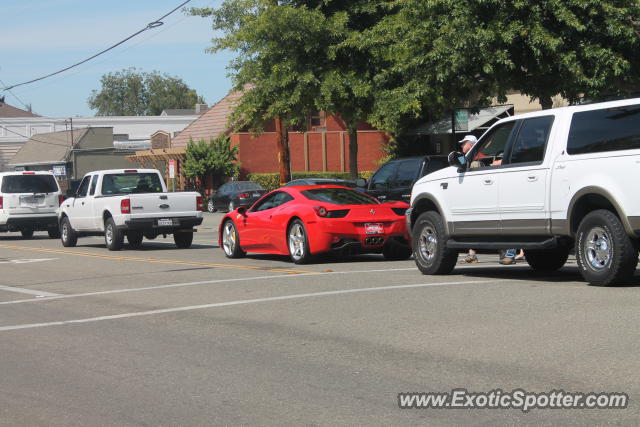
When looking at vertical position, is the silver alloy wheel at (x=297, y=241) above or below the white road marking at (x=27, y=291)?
above

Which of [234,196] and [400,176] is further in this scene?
[234,196]

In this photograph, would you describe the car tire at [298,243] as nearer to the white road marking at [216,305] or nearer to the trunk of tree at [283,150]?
the white road marking at [216,305]

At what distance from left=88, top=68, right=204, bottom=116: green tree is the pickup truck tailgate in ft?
416

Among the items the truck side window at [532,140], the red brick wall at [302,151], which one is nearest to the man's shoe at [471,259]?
the truck side window at [532,140]

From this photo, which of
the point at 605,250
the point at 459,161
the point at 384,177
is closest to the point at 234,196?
the point at 384,177

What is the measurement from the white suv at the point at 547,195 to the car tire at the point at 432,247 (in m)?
0.01

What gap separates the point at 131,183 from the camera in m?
22.7

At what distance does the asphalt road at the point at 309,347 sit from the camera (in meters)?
6.22

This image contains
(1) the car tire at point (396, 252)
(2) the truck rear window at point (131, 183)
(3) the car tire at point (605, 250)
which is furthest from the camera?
(2) the truck rear window at point (131, 183)

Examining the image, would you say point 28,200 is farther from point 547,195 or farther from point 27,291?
point 547,195

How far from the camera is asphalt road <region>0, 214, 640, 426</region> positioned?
622 cm

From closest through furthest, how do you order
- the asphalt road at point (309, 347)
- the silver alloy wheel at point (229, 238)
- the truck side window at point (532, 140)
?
1. the asphalt road at point (309, 347)
2. the truck side window at point (532, 140)
3. the silver alloy wheel at point (229, 238)

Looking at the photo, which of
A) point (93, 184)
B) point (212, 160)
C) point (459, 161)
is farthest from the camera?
point (212, 160)

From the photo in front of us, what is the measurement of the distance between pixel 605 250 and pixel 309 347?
429 centimetres
